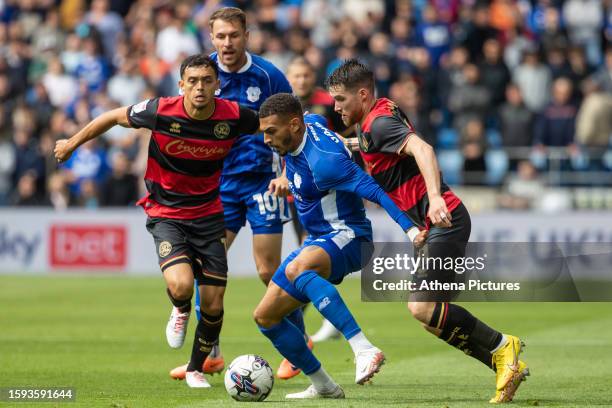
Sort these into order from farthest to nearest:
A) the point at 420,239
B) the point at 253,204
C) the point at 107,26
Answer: the point at 107,26 < the point at 253,204 < the point at 420,239

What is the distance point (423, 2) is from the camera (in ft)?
81.5

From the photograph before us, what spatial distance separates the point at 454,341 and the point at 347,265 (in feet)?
3.07

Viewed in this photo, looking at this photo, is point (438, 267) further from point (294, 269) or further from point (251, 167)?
point (251, 167)

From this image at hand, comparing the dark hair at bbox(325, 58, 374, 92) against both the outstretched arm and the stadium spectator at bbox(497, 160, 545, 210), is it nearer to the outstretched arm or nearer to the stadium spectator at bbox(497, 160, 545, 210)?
the outstretched arm

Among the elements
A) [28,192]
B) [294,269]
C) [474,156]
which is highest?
[294,269]

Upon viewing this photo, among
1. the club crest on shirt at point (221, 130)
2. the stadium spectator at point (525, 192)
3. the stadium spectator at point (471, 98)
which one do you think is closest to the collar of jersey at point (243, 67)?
the club crest on shirt at point (221, 130)

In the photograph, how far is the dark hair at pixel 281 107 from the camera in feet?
28.5

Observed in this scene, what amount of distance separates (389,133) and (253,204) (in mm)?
2599

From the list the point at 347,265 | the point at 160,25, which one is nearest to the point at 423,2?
the point at 160,25

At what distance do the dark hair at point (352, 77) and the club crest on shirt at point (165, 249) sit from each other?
1.89 m

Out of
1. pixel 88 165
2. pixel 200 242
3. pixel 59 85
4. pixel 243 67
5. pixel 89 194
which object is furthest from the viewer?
pixel 59 85

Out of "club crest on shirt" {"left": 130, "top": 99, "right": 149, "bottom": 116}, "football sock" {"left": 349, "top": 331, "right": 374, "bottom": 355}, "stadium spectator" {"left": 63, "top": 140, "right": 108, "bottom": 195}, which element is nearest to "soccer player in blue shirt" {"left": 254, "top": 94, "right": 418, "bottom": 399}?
"football sock" {"left": 349, "top": 331, "right": 374, "bottom": 355}

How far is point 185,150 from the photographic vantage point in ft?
31.5

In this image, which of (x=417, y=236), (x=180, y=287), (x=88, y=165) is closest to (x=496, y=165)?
(x=88, y=165)
